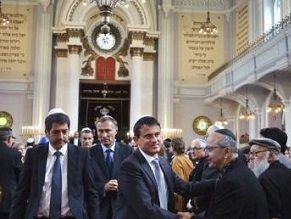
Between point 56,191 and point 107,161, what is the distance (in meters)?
1.27

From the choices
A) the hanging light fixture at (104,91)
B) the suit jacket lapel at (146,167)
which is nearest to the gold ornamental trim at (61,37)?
the hanging light fixture at (104,91)

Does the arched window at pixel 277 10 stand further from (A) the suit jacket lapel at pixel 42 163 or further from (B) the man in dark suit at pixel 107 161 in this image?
(A) the suit jacket lapel at pixel 42 163

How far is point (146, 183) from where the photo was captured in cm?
324

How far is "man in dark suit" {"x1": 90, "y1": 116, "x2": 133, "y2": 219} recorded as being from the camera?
15.0ft

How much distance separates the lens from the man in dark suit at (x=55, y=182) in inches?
139

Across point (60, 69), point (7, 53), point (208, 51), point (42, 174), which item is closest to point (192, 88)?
point (208, 51)

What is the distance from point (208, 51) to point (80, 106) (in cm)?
688

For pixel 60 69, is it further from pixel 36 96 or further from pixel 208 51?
pixel 208 51

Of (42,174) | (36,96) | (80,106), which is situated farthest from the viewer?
(80,106)

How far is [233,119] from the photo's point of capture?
70.0ft

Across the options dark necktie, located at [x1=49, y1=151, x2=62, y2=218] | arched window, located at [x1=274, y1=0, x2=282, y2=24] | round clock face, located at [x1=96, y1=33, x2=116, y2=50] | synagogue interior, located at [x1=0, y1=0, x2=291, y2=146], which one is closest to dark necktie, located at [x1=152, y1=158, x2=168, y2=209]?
dark necktie, located at [x1=49, y1=151, x2=62, y2=218]

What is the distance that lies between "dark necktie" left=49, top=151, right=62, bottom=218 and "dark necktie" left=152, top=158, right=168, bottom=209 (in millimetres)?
808

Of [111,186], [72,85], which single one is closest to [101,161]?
[111,186]

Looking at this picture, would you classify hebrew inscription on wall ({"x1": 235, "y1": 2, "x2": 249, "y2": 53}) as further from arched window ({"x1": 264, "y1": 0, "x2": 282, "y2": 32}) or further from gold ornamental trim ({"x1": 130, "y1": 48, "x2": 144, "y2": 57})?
gold ornamental trim ({"x1": 130, "y1": 48, "x2": 144, "y2": 57})
